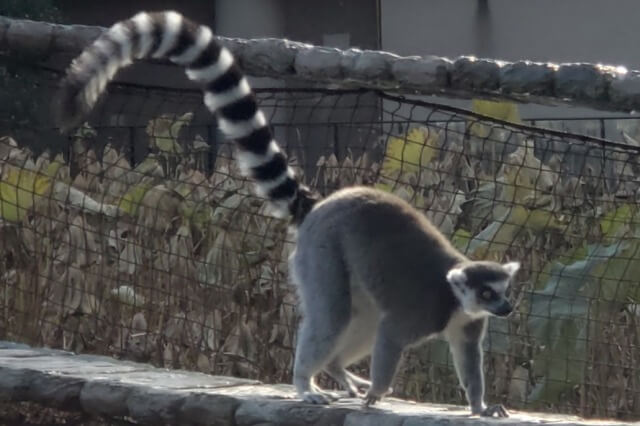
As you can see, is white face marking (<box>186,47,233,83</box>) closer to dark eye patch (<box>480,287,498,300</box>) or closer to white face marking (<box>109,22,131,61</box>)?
white face marking (<box>109,22,131,61</box>)

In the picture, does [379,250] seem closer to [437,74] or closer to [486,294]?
[486,294]

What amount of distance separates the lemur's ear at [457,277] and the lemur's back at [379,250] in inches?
5.0

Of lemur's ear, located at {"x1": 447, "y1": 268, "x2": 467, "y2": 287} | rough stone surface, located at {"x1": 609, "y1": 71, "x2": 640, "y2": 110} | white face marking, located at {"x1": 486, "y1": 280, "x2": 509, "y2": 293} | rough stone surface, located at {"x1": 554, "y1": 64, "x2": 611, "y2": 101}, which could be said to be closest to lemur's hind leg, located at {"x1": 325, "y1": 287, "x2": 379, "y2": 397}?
lemur's ear, located at {"x1": 447, "y1": 268, "x2": 467, "y2": 287}

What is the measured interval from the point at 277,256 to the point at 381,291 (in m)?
2.42

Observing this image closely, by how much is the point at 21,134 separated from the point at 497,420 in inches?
563

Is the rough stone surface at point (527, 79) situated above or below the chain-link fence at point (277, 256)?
above

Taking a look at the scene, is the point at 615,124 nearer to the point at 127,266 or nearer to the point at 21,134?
the point at 21,134

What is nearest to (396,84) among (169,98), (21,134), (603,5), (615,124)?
(169,98)

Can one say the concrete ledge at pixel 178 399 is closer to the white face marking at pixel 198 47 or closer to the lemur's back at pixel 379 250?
the lemur's back at pixel 379 250

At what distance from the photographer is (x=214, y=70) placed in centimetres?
577

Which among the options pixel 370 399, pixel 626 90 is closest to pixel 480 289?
pixel 370 399

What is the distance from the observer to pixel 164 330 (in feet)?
25.2

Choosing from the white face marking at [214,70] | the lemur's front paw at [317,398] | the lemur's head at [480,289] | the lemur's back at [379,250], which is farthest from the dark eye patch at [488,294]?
the white face marking at [214,70]

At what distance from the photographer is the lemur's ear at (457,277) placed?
16.9 feet
